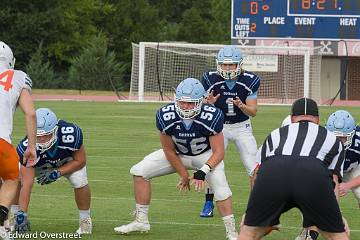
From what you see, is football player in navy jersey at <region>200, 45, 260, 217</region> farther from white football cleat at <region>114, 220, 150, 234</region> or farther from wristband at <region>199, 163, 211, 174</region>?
wristband at <region>199, 163, 211, 174</region>

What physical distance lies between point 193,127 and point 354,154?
142 cm

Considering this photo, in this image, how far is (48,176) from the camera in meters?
8.38

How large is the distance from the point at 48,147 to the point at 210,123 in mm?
1387

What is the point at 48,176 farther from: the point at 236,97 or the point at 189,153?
the point at 236,97

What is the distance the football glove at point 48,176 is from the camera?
8.28 meters

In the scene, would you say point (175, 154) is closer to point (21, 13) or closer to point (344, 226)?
point (344, 226)

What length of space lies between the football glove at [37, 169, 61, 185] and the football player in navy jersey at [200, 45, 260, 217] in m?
2.24

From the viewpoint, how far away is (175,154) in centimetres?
834

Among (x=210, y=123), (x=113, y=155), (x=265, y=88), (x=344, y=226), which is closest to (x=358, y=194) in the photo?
(x=210, y=123)

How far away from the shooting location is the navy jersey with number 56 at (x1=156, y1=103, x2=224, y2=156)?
816 cm

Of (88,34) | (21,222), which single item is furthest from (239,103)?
(88,34)

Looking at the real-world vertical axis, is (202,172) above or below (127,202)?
A: above

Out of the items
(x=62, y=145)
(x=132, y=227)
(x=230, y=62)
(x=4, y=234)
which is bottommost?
(x=132, y=227)

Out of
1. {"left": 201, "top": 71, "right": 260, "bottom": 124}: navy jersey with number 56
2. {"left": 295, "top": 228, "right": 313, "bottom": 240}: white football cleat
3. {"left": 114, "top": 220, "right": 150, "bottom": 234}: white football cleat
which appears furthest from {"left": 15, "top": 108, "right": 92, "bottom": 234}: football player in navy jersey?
{"left": 201, "top": 71, "right": 260, "bottom": 124}: navy jersey with number 56
